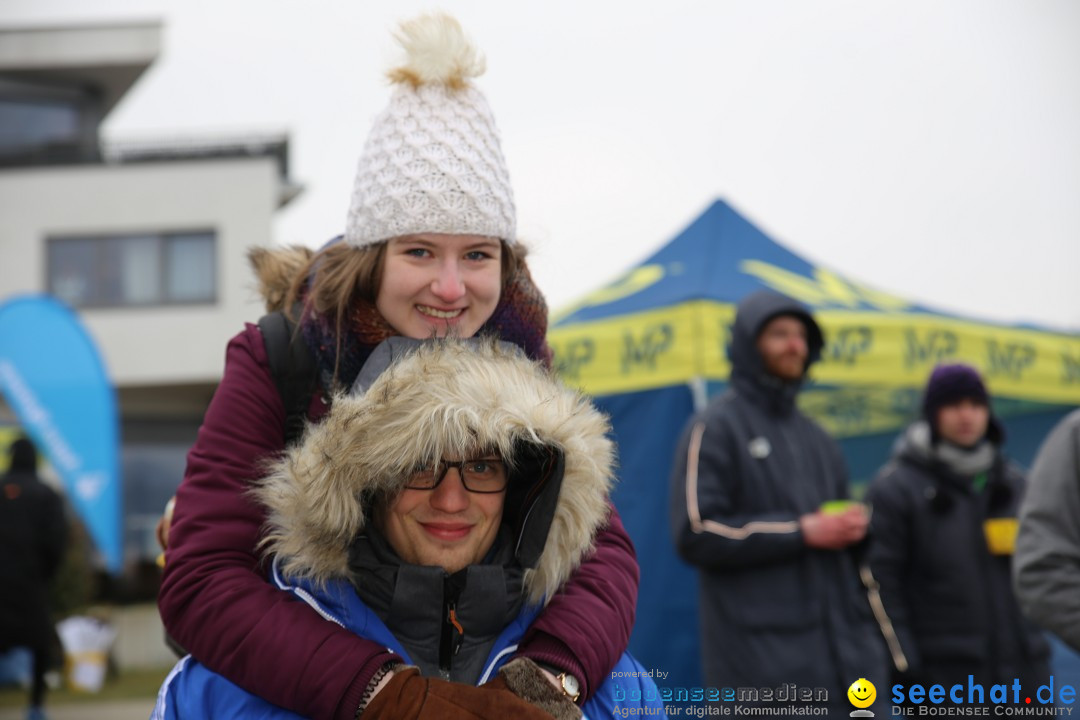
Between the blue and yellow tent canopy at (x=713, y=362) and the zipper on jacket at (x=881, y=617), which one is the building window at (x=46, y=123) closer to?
the blue and yellow tent canopy at (x=713, y=362)

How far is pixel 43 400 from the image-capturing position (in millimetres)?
13633

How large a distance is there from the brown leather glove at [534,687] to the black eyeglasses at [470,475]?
32 centimetres

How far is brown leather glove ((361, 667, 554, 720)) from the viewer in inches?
77.5

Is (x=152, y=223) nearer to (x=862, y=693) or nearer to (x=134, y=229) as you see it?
(x=134, y=229)

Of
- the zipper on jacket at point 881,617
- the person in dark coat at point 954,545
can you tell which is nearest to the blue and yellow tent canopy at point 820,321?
the person in dark coat at point 954,545

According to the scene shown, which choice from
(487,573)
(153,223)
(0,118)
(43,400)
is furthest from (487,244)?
(0,118)

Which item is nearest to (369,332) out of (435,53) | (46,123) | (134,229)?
(435,53)

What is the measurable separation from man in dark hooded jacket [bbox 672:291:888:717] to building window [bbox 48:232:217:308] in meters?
20.8

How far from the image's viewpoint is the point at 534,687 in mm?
2062

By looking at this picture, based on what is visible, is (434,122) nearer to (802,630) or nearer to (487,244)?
(487,244)

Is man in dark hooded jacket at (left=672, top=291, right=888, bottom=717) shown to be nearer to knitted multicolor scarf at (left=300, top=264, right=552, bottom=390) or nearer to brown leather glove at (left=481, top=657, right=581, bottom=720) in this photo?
knitted multicolor scarf at (left=300, top=264, right=552, bottom=390)

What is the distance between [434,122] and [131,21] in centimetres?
2380

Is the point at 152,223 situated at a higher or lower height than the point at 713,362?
higher

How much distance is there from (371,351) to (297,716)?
684mm
